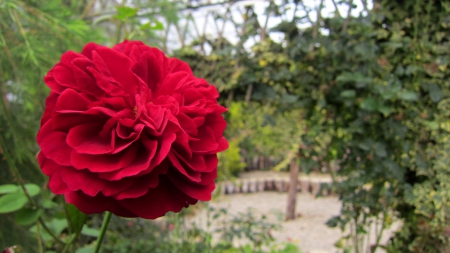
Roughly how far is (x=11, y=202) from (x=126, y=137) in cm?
29

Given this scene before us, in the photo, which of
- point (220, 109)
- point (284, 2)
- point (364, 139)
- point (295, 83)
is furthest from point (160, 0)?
point (220, 109)

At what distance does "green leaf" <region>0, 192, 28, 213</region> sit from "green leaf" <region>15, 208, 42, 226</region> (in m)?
0.02

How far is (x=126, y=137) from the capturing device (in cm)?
33

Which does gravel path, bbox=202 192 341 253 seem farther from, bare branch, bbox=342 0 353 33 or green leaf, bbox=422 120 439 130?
bare branch, bbox=342 0 353 33

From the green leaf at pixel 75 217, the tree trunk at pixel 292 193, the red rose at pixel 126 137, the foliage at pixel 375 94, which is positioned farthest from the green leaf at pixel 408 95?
the tree trunk at pixel 292 193

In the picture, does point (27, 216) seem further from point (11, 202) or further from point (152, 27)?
point (152, 27)

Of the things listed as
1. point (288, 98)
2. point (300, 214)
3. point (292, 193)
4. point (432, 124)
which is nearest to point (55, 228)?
point (288, 98)

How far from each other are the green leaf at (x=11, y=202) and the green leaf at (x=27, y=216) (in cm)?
2

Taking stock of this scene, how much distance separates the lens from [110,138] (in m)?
0.34

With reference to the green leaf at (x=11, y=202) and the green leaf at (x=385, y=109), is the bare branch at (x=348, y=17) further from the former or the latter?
the green leaf at (x=11, y=202)

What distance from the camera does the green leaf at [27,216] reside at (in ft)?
1.56

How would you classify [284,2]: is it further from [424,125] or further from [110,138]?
[110,138]

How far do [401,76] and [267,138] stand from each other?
4960 mm

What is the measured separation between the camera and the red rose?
0.31m
